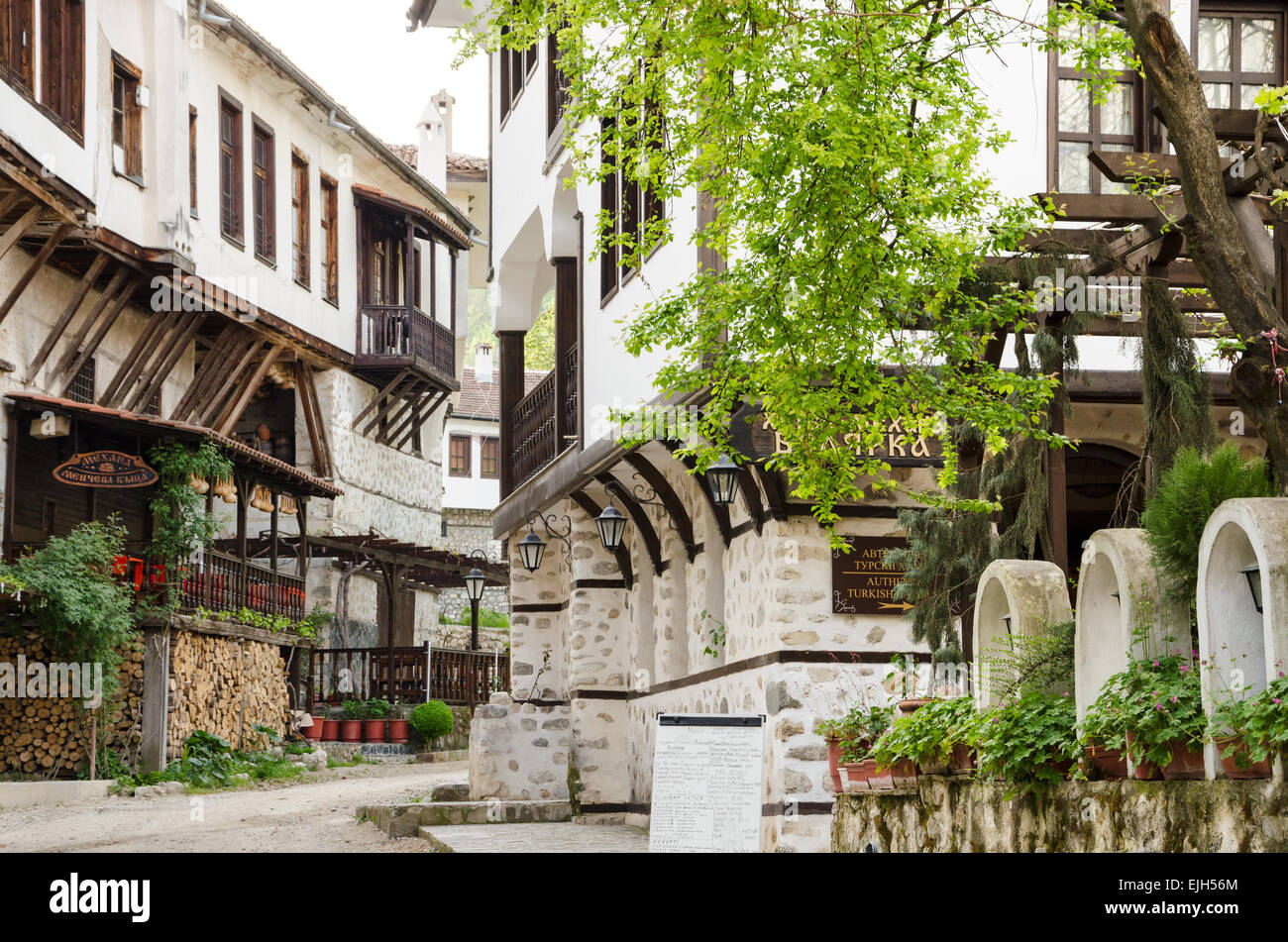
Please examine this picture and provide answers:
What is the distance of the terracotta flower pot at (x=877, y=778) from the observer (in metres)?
7.61

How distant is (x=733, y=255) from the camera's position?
9570 mm

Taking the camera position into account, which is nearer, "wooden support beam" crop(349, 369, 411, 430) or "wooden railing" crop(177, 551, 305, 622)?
"wooden railing" crop(177, 551, 305, 622)

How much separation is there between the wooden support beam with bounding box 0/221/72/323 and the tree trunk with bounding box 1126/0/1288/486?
15.0 metres

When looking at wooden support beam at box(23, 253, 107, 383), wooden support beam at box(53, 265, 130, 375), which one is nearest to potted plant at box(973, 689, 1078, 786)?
wooden support beam at box(23, 253, 107, 383)

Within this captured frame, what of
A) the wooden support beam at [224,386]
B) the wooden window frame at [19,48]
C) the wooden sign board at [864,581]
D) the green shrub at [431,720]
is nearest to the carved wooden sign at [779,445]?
the wooden sign board at [864,581]

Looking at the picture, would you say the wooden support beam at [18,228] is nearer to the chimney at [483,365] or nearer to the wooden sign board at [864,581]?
the wooden sign board at [864,581]

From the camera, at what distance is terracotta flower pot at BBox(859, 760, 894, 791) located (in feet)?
25.0

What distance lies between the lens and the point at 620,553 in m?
15.0

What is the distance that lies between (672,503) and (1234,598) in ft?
26.9

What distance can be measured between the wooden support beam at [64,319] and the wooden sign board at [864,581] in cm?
1283

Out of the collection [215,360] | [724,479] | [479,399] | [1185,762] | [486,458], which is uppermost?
[479,399]

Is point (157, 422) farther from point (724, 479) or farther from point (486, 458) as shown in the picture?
point (486, 458)

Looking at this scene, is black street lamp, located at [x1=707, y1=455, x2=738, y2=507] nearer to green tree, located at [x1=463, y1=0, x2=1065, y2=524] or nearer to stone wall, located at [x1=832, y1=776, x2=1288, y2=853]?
green tree, located at [x1=463, y1=0, x2=1065, y2=524]

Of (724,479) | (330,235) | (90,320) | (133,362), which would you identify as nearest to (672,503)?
(724,479)
